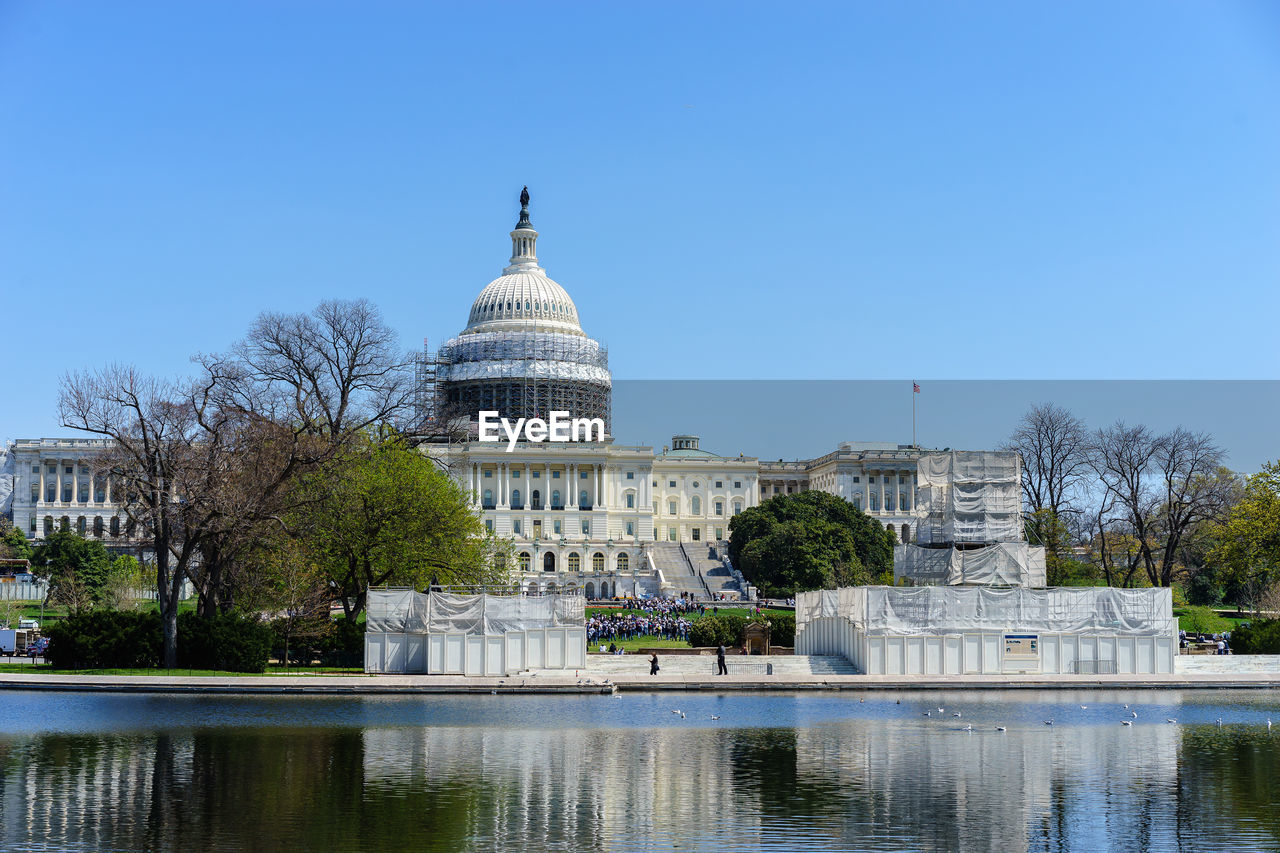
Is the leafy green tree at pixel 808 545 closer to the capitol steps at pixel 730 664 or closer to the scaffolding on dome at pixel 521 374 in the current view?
the scaffolding on dome at pixel 521 374

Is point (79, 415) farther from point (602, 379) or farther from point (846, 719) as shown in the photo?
point (602, 379)

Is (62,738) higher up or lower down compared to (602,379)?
lower down

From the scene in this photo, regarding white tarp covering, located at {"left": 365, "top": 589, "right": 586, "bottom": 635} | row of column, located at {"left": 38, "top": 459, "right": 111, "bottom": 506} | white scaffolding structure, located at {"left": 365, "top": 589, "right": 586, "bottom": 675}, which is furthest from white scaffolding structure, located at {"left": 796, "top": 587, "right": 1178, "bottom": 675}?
row of column, located at {"left": 38, "top": 459, "right": 111, "bottom": 506}

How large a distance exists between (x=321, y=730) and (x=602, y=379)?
4508 inches

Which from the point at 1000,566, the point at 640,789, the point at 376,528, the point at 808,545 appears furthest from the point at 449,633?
the point at 808,545

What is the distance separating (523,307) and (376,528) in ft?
304

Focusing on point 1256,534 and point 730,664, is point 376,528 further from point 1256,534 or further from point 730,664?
point 1256,534

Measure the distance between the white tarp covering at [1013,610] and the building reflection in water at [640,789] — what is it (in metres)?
14.6

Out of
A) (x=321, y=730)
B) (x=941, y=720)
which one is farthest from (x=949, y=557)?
(x=321, y=730)

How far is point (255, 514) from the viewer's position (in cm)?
4675

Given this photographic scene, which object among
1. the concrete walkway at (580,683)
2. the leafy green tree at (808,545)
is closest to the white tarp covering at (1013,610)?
the concrete walkway at (580,683)

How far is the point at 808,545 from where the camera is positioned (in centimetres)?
9962

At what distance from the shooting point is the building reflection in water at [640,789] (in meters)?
21.1

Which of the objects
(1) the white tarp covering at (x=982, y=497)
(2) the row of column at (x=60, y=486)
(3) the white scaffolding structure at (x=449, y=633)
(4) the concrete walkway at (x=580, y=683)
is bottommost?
(4) the concrete walkway at (x=580, y=683)
